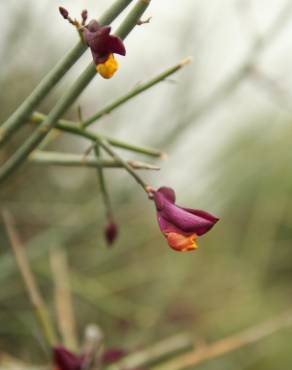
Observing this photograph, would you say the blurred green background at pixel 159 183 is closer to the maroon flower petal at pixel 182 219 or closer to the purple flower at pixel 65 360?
the purple flower at pixel 65 360

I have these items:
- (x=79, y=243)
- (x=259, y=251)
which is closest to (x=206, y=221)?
(x=79, y=243)

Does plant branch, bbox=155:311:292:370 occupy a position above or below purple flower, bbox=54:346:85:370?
above

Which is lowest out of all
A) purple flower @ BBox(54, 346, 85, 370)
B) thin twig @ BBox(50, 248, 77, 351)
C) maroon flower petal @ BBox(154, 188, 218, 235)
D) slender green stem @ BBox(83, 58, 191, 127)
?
maroon flower petal @ BBox(154, 188, 218, 235)

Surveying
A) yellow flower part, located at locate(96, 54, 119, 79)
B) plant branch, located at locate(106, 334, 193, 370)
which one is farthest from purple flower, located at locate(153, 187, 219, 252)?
plant branch, located at locate(106, 334, 193, 370)

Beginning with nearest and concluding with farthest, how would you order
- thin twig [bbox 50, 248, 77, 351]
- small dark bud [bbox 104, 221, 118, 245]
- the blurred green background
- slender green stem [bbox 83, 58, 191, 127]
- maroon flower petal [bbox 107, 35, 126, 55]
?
maroon flower petal [bbox 107, 35, 126, 55] < slender green stem [bbox 83, 58, 191, 127] < small dark bud [bbox 104, 221, 118, 245] < thin twig [bbox 50, 248, 77, 351] < the blurred green background

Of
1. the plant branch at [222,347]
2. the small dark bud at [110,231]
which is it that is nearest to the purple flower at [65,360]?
the small dark bud at [110,231]

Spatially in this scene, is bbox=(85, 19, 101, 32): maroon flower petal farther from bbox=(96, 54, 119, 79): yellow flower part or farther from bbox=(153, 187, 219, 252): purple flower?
bbox=(153, 187, 219, 252): purple flower
